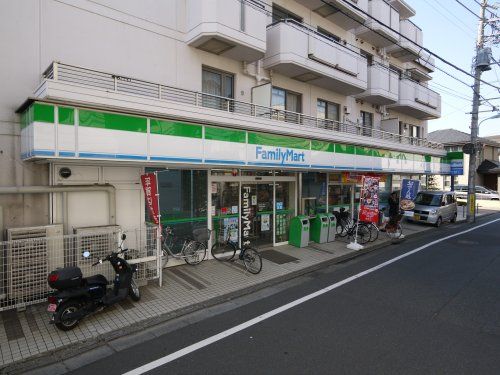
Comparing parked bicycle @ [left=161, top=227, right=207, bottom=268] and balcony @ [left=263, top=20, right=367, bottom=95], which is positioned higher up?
balcony @ [left=263, top=20, right=367, bottom=95]

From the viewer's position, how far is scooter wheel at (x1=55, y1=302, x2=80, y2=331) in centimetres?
503

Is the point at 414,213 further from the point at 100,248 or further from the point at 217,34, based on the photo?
the point at 100,248

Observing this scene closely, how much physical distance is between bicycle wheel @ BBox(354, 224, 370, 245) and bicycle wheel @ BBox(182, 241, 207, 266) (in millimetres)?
6550

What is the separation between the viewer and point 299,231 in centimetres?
1136

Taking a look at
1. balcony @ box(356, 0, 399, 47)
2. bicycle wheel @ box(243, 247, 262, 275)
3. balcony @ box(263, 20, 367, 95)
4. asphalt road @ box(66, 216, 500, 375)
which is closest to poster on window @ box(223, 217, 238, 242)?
bicycle wheel @ box(243, 247, 262, 275)

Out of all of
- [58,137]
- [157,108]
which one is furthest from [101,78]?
[58,137]

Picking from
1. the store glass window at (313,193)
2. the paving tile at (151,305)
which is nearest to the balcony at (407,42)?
the store glass window at (313,193)

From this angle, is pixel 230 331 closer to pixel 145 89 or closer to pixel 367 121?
pixel 145 89

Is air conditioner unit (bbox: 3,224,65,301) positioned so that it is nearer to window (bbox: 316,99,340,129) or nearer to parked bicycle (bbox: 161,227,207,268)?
parked bicycle (bbox: 161,227,207,268)

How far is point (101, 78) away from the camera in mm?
7574

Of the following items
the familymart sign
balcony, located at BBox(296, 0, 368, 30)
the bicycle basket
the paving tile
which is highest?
balcony, located at BBox(296, 0, 368, 30)

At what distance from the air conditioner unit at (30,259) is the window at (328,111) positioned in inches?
436

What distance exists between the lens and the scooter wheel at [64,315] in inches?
198

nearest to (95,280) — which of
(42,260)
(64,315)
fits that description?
(64,315)
